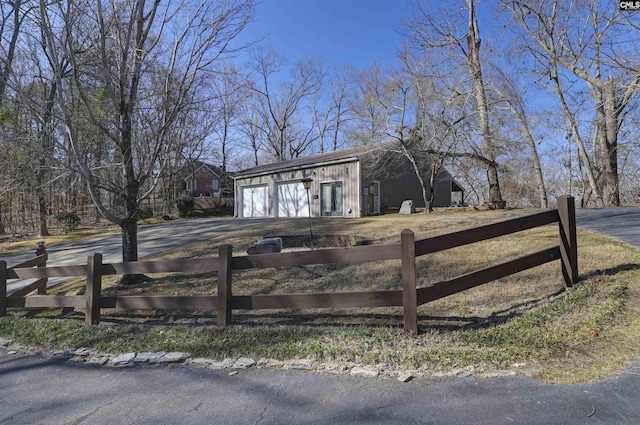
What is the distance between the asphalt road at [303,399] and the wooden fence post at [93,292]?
1430 millimetres

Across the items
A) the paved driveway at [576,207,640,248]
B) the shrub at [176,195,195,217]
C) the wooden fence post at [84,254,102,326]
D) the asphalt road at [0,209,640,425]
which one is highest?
the shrub at [176,195,195,217]

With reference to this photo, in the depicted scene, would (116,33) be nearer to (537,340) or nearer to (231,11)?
(231,11)

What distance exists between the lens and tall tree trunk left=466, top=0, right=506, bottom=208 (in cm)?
1559

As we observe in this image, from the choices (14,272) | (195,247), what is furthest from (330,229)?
(14,272)

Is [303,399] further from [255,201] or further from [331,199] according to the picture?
[255,201]

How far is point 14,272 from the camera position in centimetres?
571

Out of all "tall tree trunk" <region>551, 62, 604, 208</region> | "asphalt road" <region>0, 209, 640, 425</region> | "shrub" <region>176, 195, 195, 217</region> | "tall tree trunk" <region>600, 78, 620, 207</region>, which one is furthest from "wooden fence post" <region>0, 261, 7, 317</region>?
"tall tree trunk" <region>600, 78, 620, 207</region>

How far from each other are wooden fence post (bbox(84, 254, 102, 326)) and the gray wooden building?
12.4 meters

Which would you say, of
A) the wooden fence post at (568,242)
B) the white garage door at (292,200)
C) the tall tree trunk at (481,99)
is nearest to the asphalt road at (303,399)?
the wooden fence post at (568,242)

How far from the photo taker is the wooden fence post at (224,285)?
4.12 meters

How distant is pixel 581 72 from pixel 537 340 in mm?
14702

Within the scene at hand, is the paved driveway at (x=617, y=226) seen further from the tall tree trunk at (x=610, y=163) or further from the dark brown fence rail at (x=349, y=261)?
the tall tree trunk at (x=610, y=163)

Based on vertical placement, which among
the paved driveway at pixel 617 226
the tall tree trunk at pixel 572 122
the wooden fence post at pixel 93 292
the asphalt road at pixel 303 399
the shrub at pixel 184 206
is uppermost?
the tall tree trunk at pixel 572 122

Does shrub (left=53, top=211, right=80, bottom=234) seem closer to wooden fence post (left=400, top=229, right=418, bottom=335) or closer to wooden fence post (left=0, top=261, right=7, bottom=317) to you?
wooden fence post (left=0, top=261, right=7, bottom=317)
